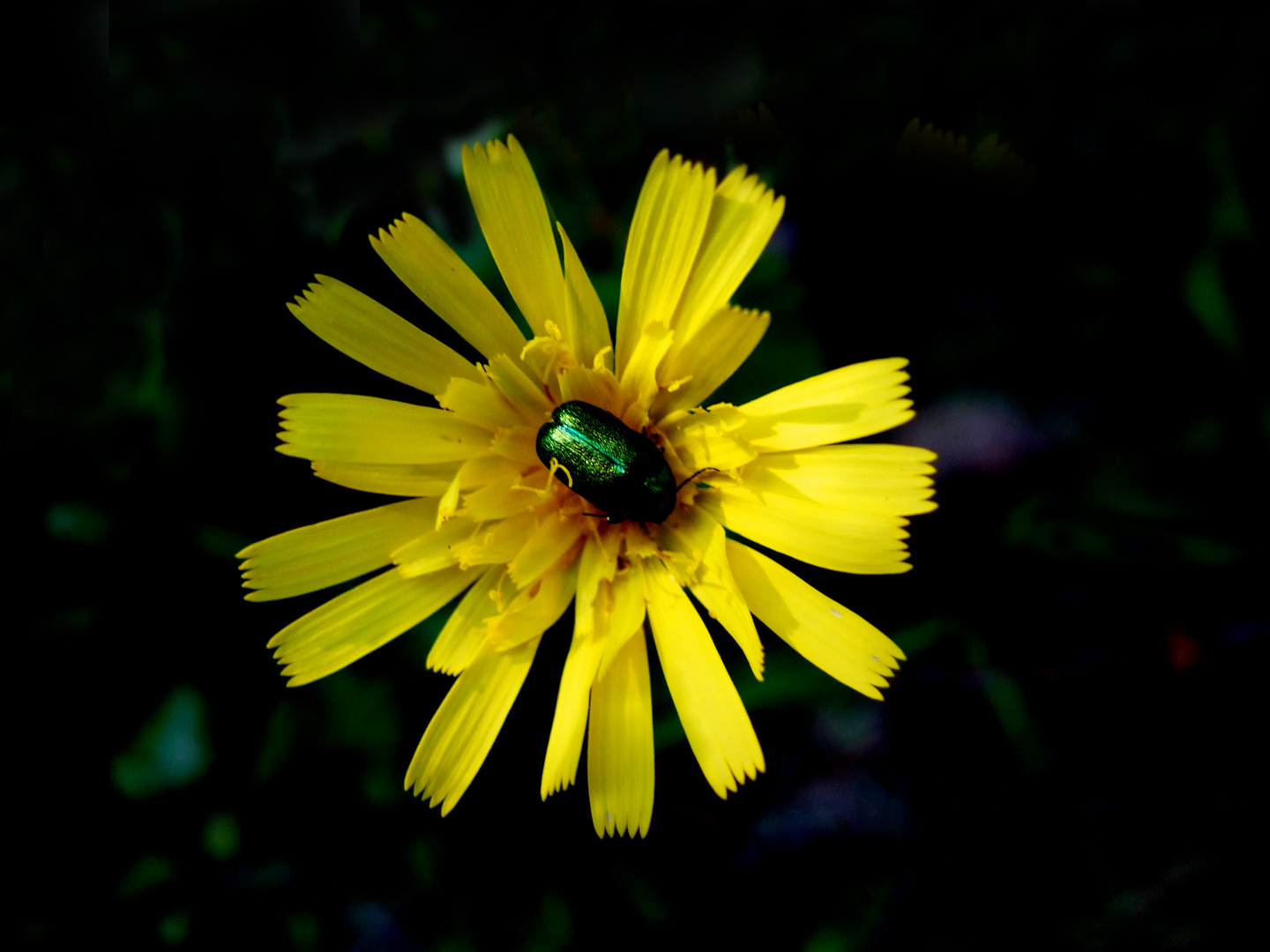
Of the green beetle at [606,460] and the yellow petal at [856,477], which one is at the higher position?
the green beetle at [606,460]

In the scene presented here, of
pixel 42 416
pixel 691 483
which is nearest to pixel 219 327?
pixel 42 416

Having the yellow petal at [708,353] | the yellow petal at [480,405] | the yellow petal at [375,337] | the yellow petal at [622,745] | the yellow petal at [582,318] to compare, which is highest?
the yellow petal at [375,337]

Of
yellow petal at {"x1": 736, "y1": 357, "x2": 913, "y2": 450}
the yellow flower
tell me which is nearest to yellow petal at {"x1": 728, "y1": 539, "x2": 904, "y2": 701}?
the yellow flower

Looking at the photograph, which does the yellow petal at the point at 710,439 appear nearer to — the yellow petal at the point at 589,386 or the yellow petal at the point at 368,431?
the yellow petal at the point at 589,386

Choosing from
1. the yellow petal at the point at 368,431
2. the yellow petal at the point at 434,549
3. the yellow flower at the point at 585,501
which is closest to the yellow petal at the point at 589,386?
the yellow flower at the point at 585,501

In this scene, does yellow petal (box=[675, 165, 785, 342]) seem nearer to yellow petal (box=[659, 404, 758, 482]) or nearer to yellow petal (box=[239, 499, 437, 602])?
yellow petal (box=[659, 404, 758, 482])
